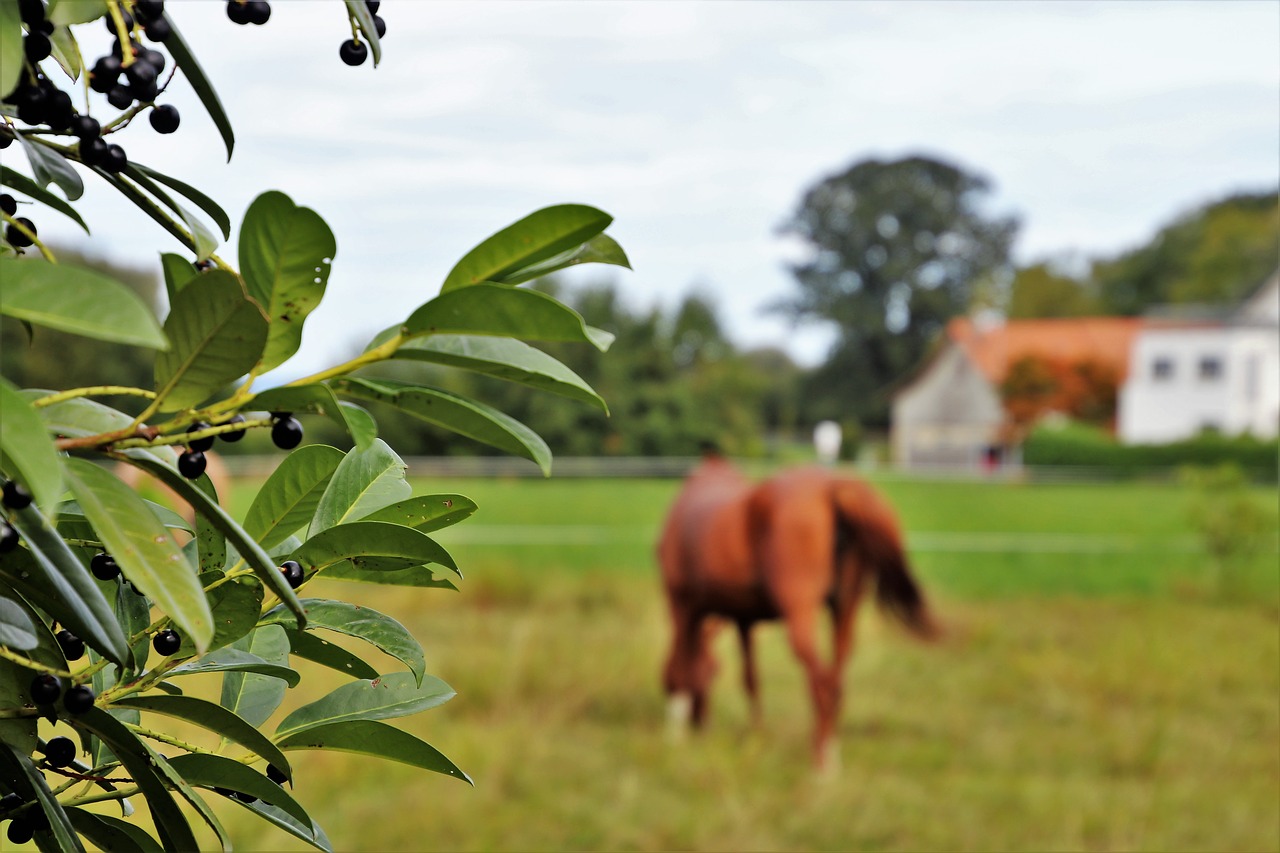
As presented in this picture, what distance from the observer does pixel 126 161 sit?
46 centimetres

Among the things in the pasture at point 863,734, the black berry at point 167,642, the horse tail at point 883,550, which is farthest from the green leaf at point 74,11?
the horse tail at point 883,550

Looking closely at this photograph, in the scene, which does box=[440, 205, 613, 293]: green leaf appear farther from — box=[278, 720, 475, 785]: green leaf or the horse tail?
the horse tail

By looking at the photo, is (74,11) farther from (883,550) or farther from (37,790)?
(883,550)

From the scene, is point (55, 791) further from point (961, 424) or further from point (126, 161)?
point (961, 424)

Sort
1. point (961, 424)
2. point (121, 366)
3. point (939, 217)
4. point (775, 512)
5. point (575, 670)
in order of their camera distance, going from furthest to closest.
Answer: point (939, 217), point (961, 424), point (121, 366), point (575, 670), point (775, 512)

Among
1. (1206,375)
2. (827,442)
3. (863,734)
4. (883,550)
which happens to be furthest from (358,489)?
(1206,375)

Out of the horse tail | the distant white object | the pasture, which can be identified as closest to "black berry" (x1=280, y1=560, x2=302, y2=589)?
the pasture

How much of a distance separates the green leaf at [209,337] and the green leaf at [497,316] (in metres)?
0.05

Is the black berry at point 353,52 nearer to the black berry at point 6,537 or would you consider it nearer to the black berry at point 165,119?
the black berry at point 165,119

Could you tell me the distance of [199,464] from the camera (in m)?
0.41

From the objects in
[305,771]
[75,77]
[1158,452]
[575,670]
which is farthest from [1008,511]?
[75,77]

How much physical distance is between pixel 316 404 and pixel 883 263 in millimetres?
30513

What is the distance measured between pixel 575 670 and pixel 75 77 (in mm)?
5641

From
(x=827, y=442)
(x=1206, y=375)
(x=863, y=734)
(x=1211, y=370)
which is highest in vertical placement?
(x=1211, y=370)
